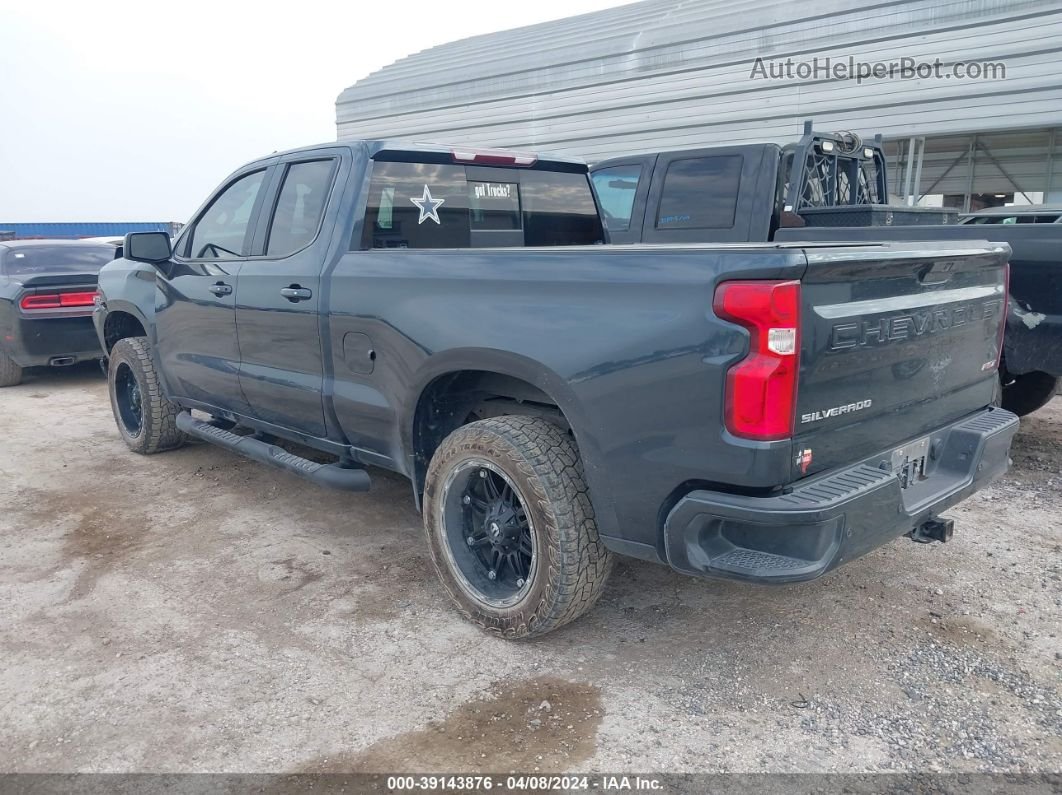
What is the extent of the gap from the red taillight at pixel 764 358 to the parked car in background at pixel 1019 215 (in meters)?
5.05

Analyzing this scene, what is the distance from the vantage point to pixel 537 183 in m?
4.57

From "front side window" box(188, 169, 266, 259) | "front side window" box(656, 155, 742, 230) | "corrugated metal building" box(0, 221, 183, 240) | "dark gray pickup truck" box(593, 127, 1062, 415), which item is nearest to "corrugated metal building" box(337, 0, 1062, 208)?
"dark gray pickup truck" box(593, 127, 1062, 415)

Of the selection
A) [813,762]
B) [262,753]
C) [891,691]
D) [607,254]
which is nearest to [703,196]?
[607,254]

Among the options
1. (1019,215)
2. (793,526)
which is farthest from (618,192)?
(793,526)

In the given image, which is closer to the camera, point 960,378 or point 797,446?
point 797,446

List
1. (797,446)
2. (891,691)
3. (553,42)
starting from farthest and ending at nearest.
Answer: (553,42)
(891,691)
(797,446)

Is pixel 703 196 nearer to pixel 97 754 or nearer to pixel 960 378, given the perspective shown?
pixel 960 378

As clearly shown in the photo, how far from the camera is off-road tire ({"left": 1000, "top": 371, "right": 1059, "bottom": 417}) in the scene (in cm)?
556

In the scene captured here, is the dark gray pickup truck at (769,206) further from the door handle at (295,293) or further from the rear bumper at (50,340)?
the rear bumper at (50,340)

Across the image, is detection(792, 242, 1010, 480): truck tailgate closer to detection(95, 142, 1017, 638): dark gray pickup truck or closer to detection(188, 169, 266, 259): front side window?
detection(95, 142, 1017, 638): dark gray pickup truck

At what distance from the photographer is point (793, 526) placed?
2.45 meters

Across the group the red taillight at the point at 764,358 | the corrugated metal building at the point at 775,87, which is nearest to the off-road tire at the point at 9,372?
the red taillight at the point at 764,358

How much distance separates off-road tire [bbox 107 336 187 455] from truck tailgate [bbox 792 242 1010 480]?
4453mm

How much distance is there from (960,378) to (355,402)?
98.1 inches
